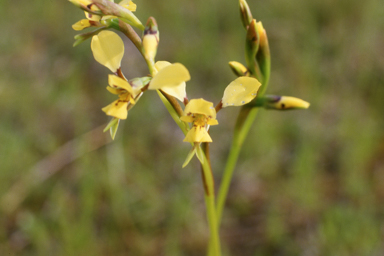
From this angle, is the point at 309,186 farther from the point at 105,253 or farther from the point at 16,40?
the point at 16,40

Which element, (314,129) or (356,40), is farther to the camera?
(356,40)

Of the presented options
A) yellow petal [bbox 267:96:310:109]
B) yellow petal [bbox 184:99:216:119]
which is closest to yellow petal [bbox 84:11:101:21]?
yellow petal [bbox 184:99:216:119]

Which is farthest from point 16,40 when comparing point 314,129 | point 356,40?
point 356,40

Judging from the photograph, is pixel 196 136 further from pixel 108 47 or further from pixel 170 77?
pixel 108 47

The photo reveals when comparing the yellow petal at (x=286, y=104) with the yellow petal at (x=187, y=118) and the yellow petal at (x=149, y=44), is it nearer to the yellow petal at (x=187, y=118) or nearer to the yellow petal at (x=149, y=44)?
the yellow petal at (x=187, y=118)

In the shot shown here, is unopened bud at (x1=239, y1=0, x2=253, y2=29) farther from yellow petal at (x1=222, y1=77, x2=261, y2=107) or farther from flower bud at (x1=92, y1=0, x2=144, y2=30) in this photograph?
flower bud at (x1=92, y1=0, x2=144, y2=30)
